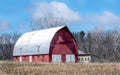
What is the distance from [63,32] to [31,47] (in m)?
7.63

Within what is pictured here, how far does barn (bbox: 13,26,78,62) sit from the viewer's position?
70.7 meters

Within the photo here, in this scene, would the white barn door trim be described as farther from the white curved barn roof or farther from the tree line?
the tree line

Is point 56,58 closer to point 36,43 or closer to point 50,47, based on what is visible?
point 50,47

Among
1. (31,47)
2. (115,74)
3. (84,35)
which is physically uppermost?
(84,35)

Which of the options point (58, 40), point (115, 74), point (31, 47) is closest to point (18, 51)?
point (31, 47)

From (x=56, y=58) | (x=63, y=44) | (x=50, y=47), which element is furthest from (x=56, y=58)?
(x=63, y=44)

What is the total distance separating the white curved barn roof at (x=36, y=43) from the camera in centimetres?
7119

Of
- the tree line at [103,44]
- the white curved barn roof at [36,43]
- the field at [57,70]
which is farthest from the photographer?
the tree line at [103,44]

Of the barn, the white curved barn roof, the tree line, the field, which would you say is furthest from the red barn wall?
the tree line

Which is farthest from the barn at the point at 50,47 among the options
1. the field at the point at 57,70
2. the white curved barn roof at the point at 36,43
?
the field at the point at 57,70

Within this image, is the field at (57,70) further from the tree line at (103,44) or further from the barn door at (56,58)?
the tree line at (103,44)

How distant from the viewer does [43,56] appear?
71.4m

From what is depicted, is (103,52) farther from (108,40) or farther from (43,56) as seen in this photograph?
(43,56)

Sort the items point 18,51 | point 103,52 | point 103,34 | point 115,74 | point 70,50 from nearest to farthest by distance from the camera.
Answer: point 115,74
point 70,50
point 18,51
point 103,52
point 103,34
